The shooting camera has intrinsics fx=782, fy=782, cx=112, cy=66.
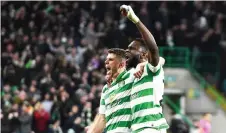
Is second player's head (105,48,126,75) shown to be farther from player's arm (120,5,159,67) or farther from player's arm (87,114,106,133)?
player's arm (120,5,159,67)

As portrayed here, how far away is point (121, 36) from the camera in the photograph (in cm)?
2512

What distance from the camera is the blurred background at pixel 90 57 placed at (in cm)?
2097

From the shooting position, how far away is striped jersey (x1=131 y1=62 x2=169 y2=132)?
9133mm

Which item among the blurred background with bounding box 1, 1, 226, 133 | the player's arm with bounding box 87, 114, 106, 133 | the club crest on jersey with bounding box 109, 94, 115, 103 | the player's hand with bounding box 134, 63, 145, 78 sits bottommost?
the player's arm with bounding box 87, 114, 106, 133

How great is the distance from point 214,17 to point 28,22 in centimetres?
661

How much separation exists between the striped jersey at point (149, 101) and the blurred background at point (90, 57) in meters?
10.8

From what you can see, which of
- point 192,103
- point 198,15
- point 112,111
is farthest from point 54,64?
point 112,111

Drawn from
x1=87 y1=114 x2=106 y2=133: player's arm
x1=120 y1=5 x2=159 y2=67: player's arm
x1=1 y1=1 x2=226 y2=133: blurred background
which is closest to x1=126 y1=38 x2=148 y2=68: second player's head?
x1=120 y1=5 x2=159 y2=67: player's arm

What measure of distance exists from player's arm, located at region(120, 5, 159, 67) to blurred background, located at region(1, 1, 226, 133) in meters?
11.1

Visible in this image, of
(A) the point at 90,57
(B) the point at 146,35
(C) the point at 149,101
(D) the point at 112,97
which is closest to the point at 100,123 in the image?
(D) the point at 112,97

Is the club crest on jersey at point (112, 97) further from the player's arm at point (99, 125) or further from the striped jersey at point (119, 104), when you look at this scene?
the player's arm at point (99, 125)

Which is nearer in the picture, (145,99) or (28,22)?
(145,99)

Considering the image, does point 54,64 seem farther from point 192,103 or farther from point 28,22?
point 192,103

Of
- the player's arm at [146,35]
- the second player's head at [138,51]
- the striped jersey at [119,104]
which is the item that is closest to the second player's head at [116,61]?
the striped jersey at [119,104]
